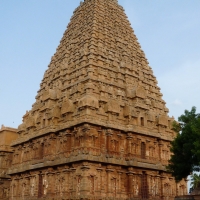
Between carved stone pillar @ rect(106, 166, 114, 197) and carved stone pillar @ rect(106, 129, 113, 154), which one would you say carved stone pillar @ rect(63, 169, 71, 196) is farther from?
carved stone pillar @ rect(106, 129, 113, 154)

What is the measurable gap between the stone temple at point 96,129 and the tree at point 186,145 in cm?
581

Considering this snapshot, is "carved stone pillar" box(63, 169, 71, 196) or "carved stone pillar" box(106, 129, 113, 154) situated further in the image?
"carved stone pillar" box(106, 129, 113, 154)

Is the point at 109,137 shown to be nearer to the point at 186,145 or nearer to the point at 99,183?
the point at 99,183

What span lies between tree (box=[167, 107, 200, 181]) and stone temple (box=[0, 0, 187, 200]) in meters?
5.81

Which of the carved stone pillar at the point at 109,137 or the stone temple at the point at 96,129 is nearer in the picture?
the stone temple at the point at 96,129

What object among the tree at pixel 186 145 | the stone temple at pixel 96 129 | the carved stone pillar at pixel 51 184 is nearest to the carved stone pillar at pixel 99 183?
the stone temple at pixel 96 129

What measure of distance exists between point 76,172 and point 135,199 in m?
6.45

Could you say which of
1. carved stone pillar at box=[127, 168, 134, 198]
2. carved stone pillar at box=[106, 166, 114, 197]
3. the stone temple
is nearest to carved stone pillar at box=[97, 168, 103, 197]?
the stone temple

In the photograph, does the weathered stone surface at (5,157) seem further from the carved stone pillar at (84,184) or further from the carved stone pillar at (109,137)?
the carved stone pillar at (84,184)

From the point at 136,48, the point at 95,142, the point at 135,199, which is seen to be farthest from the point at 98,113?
the point at 136,48

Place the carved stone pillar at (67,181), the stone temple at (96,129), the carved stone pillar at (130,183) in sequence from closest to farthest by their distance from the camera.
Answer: the carved stone pillar at (67,181) < the stone temple at (96,129) < the carved stone pillar at (130,183)

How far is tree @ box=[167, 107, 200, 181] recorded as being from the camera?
74.8ft

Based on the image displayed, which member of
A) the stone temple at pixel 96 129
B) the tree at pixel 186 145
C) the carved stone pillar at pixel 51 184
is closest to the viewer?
the tree at pixel 186 145

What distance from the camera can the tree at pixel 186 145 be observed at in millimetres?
22797
